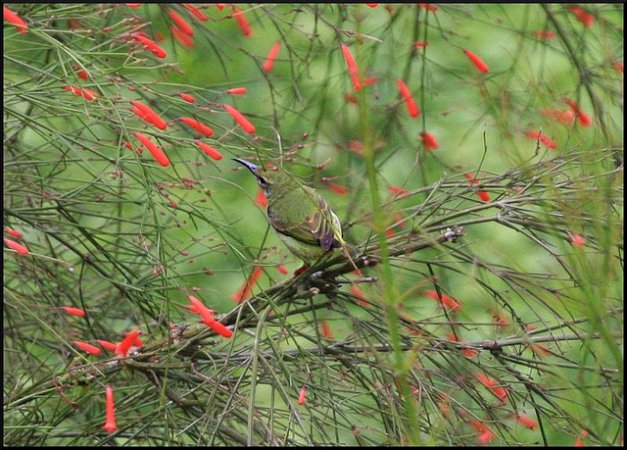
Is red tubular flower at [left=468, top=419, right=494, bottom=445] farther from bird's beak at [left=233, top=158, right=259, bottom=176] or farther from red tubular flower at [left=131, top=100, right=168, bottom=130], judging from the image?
red tubular flower at [left=131, top=100, right=168, bottom=130]

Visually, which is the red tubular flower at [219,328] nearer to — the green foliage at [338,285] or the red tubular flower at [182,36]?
the green foliage at [338,285]

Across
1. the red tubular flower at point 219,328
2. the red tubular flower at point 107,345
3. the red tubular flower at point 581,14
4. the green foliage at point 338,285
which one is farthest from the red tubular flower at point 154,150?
the red tubular flower at point 581,14

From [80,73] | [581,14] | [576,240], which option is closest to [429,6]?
[581,14]

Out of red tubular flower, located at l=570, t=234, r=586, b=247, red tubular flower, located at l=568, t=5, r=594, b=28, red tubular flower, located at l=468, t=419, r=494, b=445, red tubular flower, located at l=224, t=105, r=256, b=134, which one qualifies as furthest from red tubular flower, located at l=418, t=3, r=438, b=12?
red tubular flower, located at l=468, t=419, r=494, b=445

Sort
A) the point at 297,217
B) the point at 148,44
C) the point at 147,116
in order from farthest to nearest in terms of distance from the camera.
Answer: the point at 297,217
the point at 148,44
the point at 147,116

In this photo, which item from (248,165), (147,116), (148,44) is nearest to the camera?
(147,116)

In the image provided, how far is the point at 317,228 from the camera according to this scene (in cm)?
370

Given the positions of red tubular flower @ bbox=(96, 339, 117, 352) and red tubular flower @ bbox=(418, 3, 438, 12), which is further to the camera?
red tubular flower @ bbox=(418, 3, 438, 12)

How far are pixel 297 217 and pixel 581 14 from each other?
4.69ft

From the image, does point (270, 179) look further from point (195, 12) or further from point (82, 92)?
point (82, 92)

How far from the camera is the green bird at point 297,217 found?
3.65m

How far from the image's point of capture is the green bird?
3648mm

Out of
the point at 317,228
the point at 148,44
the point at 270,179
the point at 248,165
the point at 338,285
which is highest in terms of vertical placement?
the point at 148,44

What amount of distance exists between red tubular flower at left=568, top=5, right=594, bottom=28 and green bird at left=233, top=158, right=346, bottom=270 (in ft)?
4.18
